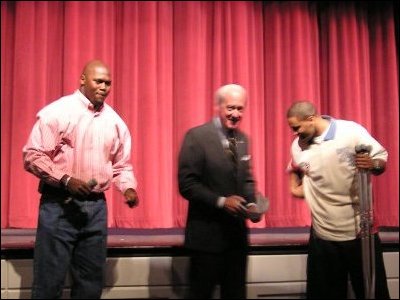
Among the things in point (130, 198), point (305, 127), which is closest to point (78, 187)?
point (130, 198)

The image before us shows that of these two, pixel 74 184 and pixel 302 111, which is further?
pixel 302 111

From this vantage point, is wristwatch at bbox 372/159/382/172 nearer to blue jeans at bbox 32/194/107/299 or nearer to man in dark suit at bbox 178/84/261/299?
man in dark suit at bbox 178/84/261/299

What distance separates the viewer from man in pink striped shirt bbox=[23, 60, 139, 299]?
2186 millimetres

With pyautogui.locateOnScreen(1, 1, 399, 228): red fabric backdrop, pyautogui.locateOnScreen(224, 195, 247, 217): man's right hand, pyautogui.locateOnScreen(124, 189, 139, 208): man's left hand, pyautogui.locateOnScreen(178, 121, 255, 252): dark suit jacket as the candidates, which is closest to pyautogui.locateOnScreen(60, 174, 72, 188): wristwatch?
pyautogui.locateOnScreen(124, 189, 139, 208): man's left hand

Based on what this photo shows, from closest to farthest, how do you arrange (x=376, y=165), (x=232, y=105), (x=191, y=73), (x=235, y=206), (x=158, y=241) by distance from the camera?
(x=235, y=206)
(x=232, y=105)
(x=376, y=165)
(x=158, y=241)
(x=191, y=73)

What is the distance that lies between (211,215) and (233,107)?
419 mm

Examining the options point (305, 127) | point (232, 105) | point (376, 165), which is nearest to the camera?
point (232, 105)

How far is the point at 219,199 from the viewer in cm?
209

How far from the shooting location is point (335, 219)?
236 centimetres

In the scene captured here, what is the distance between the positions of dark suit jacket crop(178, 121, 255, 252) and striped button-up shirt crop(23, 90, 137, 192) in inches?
13.6

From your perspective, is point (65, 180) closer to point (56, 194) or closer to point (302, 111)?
point (56, 194)

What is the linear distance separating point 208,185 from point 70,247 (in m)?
0.59

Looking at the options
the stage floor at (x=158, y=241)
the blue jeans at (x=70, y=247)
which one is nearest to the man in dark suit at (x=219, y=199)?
the blue jeans at (x=70, y=247)

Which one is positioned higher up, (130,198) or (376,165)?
(376,165)
